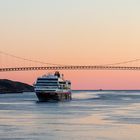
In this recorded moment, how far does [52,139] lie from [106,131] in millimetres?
8109

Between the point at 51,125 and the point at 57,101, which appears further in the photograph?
the point at 57,101

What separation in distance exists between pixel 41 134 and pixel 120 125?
12.3 m

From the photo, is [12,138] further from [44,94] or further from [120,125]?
[44,94]

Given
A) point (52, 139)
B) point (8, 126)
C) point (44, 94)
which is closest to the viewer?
point (52, 139)

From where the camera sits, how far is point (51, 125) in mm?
63250

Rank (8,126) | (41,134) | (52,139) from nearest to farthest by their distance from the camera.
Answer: (52,139), (41,134), (8,126)

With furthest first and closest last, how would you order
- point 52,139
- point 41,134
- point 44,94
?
point 44,94
point 41,134
point 52,139

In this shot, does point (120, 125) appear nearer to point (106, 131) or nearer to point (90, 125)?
point (90, 125)

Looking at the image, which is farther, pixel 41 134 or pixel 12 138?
pixel 41 134

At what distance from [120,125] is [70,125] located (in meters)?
4.86

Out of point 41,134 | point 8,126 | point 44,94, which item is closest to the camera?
point 41,134

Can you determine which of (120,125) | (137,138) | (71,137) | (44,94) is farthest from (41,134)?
(44,94)

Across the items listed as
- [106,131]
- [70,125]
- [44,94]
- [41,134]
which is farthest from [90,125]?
[44,94]

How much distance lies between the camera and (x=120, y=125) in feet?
209
